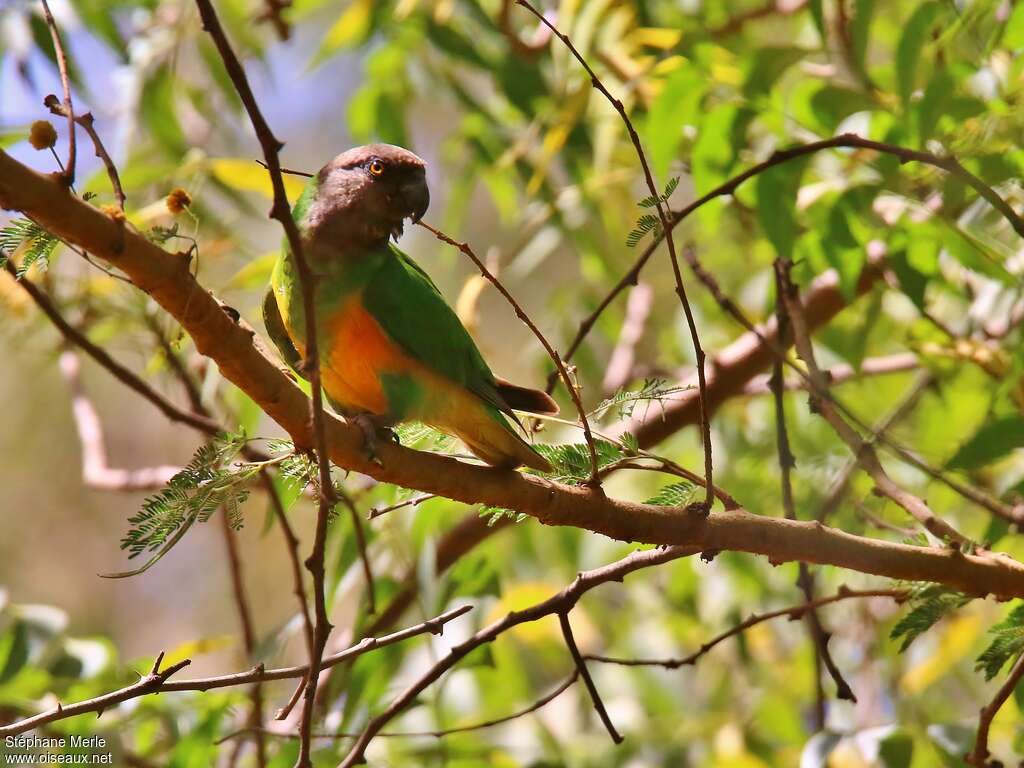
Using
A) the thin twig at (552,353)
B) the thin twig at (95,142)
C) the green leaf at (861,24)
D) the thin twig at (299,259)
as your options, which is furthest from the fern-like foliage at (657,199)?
the green leaf at (861,24)

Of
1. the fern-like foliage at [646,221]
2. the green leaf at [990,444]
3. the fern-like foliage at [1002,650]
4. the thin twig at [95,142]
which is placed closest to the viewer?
the thin twig at [95,142]

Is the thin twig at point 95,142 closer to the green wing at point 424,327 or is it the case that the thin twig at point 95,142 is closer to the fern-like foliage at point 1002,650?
the green wing at point 424,327

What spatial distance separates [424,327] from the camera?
2.66 meters

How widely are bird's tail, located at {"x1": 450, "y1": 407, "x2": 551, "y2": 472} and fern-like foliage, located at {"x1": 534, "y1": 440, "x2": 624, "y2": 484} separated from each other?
0.05 metres

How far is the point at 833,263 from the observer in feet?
9.79

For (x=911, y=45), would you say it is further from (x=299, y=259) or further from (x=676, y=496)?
(x=299, y=259)

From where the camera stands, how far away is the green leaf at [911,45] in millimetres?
2764

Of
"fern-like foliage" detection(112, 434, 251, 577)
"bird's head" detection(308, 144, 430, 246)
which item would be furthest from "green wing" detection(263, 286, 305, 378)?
"fern-like foliage" detection(112, 434, 251, 577)

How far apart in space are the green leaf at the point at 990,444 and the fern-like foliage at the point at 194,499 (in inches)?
64.5

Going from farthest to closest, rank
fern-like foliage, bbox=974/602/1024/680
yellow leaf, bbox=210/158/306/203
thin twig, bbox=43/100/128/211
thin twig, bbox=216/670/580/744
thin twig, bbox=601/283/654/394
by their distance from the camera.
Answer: thin twig, bbox=601/283/654/394, yellow leaf, bbox=210/158/306/203, thin twig, bbox=216/670/580/744, fern-like foliage, bbox=974/602/1024/680, thin twig, bbox=43/100/128/211

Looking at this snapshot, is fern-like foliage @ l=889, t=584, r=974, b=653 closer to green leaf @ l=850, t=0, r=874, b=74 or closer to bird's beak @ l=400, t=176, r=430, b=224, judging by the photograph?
bird's beak @ l=400, t=176, r=430, b=224

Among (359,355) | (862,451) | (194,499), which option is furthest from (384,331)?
(862,451)

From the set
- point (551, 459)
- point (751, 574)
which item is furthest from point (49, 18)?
point (751, 574)

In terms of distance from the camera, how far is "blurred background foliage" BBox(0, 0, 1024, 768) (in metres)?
2.89
